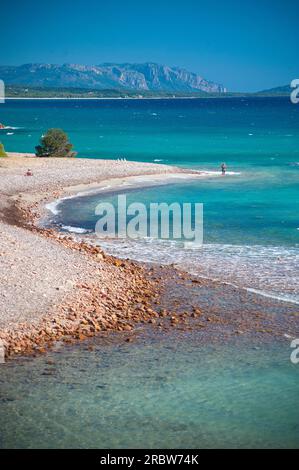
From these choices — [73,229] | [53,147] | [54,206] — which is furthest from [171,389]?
[53,147]

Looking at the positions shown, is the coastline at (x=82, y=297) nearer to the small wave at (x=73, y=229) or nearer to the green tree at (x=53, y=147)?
the small wave at (x=73, y=229)

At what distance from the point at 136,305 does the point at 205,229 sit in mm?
11984

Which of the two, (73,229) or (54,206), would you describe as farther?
(54,206)

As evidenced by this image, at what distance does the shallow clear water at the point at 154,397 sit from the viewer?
12.5m

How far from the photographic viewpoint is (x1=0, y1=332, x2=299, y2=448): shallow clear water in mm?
12453

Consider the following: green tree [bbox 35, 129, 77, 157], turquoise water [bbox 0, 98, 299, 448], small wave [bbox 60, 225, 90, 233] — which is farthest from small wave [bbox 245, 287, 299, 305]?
green tree [bbox 35, 129, 77, 157]

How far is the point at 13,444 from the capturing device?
479 inches

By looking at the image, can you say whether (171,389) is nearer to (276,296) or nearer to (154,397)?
(154,397)

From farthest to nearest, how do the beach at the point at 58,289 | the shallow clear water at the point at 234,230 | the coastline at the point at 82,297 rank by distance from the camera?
the shallow clear water at the point at 234,230 < the coastline at the point at 82,297 < the beach at the point at 58,289

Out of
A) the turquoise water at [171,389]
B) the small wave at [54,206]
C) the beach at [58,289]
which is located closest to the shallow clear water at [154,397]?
the turquoise water at [171,389]

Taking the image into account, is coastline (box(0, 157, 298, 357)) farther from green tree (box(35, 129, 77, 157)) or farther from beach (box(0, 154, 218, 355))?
green tree (box(35, 129, 77, 157))

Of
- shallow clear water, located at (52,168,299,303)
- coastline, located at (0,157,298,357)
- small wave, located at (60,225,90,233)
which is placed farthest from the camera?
small wave, located at (60,225,90,233)

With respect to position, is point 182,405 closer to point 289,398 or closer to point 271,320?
point 289,398

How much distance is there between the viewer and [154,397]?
13820 mm
